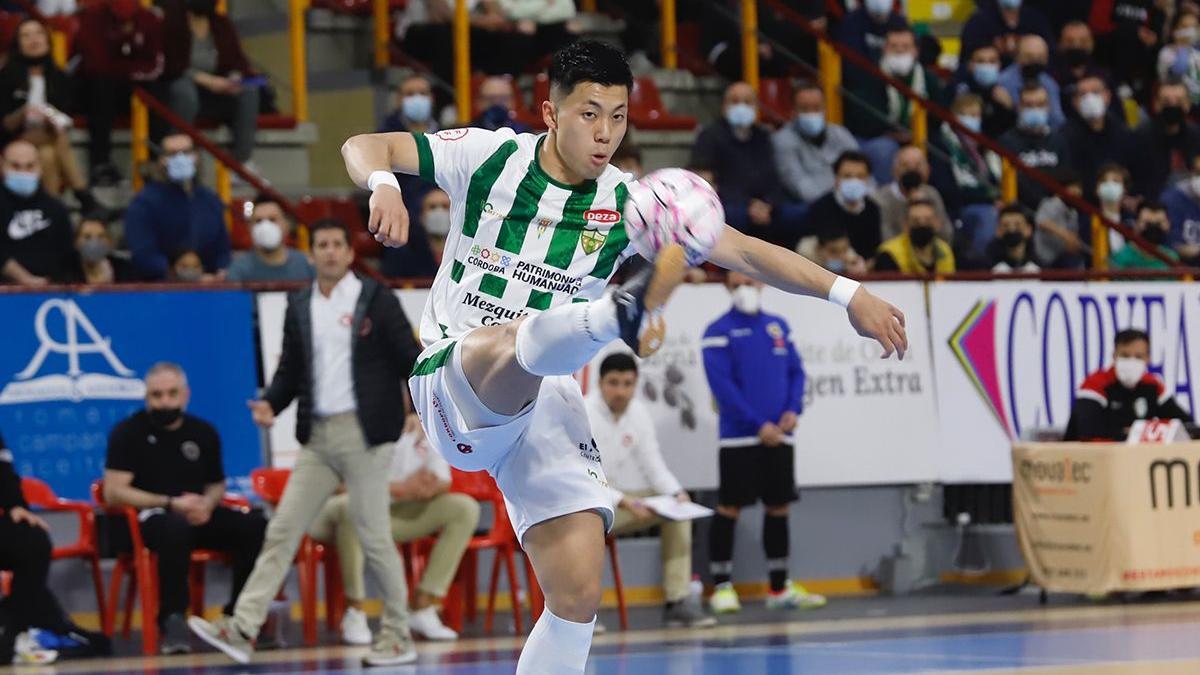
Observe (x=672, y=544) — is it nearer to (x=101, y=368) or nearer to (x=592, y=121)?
(x=101, y=368)

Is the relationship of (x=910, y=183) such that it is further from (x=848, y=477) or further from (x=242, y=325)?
(x=242, y=325)

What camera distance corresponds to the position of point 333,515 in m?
12.4

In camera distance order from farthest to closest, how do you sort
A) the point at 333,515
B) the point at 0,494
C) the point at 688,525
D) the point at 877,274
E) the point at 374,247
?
the point at 374,247
the point at 877,274
the point at 688,525
the point at 333,515
the point at 0,494

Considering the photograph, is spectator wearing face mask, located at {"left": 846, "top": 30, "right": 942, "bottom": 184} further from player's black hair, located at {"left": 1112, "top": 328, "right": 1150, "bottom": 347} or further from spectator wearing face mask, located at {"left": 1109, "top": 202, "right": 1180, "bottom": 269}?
player's black hair, located at {"left": 1112, "top": 328, "right": 1150, "bottom": 347}

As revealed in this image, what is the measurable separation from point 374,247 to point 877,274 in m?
3.97

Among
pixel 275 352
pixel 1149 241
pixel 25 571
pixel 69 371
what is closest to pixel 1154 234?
pixel 1149 241

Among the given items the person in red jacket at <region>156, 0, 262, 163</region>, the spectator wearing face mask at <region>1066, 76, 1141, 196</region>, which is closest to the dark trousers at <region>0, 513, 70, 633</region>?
the person in red jacket at <region>156, 0, 262, 163</region>

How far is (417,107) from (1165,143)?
7.67 meters

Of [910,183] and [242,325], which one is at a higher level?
[910,183]

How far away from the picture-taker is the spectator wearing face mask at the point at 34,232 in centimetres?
1320

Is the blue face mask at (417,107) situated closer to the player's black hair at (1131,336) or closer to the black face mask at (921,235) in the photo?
the black face mask at (921,235)

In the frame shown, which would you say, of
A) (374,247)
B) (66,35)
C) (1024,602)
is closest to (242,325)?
(374,247)

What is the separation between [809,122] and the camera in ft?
55.4

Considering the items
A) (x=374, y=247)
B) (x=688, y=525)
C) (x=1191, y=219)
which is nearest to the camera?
(x=688, y=525)
